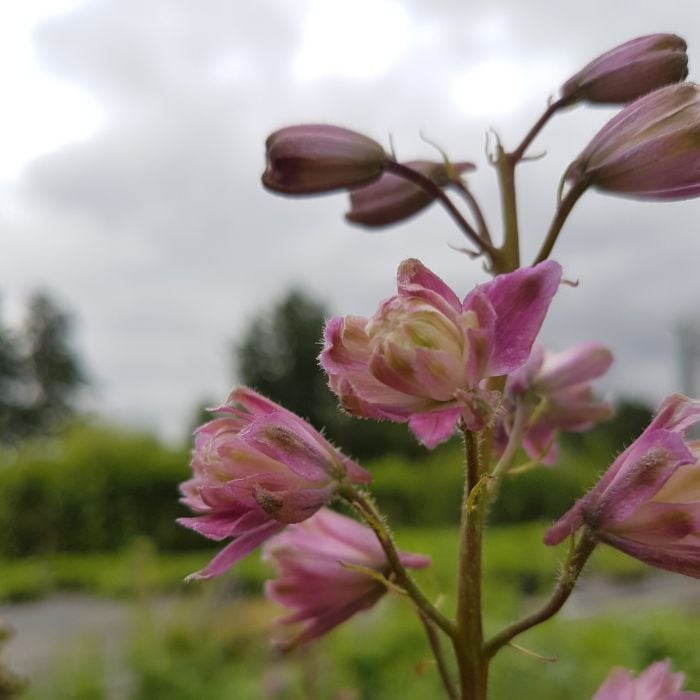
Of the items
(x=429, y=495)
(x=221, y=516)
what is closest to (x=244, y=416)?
(x=221, y=516)

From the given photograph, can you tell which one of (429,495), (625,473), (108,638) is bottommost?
(429,495)

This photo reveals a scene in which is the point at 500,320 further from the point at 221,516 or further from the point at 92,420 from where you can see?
the point at 92,420

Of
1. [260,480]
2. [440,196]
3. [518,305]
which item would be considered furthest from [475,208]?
[260,480]

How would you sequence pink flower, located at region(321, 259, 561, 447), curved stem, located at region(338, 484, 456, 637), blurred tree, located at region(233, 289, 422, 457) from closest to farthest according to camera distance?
1. pink flower, located at region(321, 259, 561, 447)
2. curved stem, located at region(338, 484, 456, 637)
3. blurred tree, located at region(233, 289, 422, 457)

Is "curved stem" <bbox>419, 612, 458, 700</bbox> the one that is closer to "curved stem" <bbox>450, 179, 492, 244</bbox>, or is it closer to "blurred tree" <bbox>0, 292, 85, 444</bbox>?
"curved stem" <bbox>450, 179, 492, 244</bbox>

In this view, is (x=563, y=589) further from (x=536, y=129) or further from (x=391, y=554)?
(x=536, y=129)

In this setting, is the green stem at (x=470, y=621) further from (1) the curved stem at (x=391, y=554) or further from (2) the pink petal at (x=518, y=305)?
(2) the pink petal at (x=518, y=305)

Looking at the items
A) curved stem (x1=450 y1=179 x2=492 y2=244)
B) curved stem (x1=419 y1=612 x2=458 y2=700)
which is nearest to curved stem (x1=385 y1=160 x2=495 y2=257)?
curved stem (x1=450 y1=179 x2=492 y2=244)
